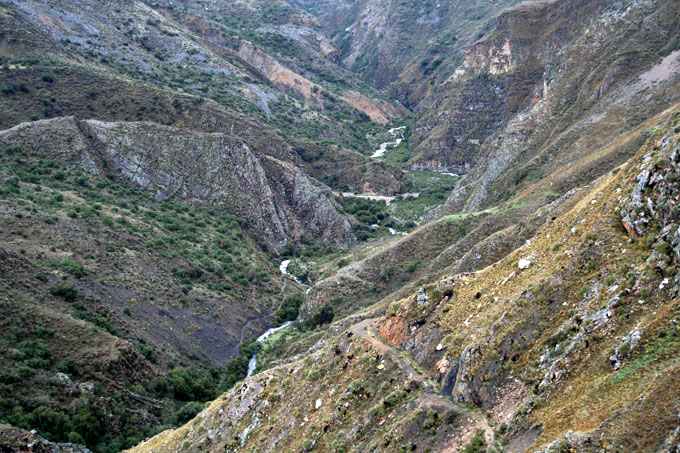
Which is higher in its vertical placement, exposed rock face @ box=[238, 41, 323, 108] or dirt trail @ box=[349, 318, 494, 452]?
dirt trail @ box=[349, 318, 494, 452]

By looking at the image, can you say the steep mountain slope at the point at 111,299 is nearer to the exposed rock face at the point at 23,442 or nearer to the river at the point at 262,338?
the river at the point at 262,338

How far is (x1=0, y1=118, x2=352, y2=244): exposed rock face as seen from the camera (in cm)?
8669

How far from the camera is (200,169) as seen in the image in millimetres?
94250

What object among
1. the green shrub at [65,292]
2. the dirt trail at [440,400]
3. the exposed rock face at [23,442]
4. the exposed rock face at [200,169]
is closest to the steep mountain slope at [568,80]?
the exposed rock face at [200,169]

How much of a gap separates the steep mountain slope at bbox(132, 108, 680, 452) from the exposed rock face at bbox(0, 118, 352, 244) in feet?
214

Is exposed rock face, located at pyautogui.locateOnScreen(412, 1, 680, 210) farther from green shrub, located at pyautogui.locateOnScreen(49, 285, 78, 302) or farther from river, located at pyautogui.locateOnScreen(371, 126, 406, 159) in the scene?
green shrub, located at pyautogui.locateOnScreen(49, 285, 78, 302)

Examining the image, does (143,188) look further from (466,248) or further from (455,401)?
(455,401)

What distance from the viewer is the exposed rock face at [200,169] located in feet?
284

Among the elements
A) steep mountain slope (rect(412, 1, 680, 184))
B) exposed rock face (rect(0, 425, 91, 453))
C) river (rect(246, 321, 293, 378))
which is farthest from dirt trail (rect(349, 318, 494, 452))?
steep mountain slope (rect(412, 1, 680, 184))

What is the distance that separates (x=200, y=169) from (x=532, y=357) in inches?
3206

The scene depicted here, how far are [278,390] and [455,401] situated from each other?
43.1ft

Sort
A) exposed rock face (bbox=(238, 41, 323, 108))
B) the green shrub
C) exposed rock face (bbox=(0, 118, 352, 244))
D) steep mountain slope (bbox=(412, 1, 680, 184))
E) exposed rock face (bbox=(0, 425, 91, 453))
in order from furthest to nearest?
exposed rock face (bbox=(238, 41, 323, 108))
exposed rock face (bbox=(0, 118, 352, 244))
steep mountain slope (bbox=(412, 1, 680, 184))
the green shrub
exposed rock face (bbox=(0, 425, 91, 453))

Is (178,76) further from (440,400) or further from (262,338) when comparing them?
(440,400)

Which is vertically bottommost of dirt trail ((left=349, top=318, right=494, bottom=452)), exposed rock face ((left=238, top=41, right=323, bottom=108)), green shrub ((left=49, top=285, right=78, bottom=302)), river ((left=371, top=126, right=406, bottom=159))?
green shrub ((left=49, top=285, right=78, bottom=302))
